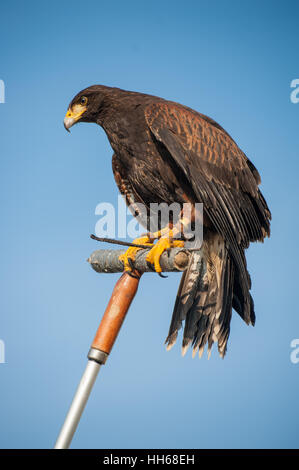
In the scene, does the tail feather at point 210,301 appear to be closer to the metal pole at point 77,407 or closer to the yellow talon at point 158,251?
the yellow talon at point 158,251

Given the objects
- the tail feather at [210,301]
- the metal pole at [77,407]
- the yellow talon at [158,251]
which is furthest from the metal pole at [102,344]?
the tail feather at [210,301]

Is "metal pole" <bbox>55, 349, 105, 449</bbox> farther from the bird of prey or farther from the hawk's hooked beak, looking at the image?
the hawk's hooked beak

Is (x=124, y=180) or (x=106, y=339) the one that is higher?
(x=124, y=180)

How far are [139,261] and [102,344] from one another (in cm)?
47

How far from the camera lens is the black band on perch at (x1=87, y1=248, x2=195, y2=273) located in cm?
235

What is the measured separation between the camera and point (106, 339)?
87.4 inches

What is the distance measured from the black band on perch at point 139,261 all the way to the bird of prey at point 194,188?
80mm

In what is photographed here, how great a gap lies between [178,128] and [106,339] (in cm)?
123

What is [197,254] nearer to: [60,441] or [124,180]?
[124,180]

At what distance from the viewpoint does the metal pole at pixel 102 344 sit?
1.99 meters

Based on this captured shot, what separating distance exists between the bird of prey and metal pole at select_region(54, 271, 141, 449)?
0.61ft

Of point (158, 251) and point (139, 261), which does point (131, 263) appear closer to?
point (139, 261)

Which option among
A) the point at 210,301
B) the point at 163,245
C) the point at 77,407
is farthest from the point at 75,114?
the point at 77,407
